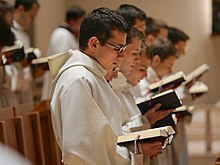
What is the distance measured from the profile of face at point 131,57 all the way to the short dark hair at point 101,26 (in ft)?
1.55

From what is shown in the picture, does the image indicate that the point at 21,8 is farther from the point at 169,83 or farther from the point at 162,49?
the point at 169,83

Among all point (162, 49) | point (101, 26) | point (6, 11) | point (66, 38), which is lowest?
point (162, 49)

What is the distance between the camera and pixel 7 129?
2.66m

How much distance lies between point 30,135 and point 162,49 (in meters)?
1.42

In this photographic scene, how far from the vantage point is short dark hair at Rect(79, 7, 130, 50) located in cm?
216

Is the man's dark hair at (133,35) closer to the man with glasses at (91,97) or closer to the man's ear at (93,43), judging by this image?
the man with glasses at (91,97)

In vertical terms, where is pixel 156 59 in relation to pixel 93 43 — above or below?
below

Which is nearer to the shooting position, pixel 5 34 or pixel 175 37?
pixel 5 34

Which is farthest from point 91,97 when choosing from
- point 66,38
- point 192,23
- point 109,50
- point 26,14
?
point 192,23

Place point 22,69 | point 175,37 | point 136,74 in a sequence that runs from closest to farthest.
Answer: point 136,74 < point 22,69 < point 175,37

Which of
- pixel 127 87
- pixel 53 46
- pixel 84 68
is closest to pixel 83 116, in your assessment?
pixel 84 68

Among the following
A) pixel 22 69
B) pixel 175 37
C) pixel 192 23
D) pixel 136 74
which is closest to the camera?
pixel 136 74

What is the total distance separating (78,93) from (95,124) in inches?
5.1

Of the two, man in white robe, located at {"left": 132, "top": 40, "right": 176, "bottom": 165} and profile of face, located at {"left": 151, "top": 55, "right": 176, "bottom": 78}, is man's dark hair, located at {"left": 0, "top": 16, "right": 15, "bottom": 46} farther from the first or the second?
profile of face, located at {"left": 151, "top": 55, "right": 176, "bottom": 78}
